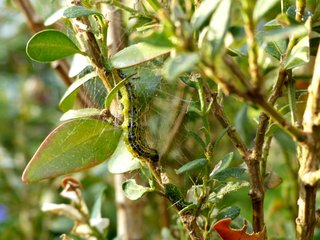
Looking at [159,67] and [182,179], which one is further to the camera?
[182,179]

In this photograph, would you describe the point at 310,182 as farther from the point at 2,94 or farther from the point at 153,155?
the point at 2,94

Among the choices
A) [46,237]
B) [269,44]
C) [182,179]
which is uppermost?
[269,44]

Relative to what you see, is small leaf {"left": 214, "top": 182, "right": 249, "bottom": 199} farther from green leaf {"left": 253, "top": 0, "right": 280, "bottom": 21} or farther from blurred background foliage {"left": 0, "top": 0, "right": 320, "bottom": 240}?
green leaf {"left": 253, "top": 0, "right": 280, "bottom": 21}

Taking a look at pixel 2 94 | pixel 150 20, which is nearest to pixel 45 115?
pixel 2 94

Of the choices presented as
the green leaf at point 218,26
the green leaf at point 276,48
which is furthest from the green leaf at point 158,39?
the green leaf at point 276,48

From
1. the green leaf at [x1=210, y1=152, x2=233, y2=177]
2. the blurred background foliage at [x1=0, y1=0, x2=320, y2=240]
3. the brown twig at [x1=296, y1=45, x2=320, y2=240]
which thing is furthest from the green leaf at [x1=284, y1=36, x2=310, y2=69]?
the blurred background foliage at [x1=0, y1=0, x2=320, y2=240]

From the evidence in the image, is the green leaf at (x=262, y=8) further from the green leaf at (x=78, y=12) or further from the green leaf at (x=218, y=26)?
the green leaf at (x=78, y=12)

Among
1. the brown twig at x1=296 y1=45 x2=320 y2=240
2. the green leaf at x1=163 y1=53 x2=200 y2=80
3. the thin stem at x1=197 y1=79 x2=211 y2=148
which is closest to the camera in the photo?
the green leaf at x1=163 y1=53 x2=200 y2=80
